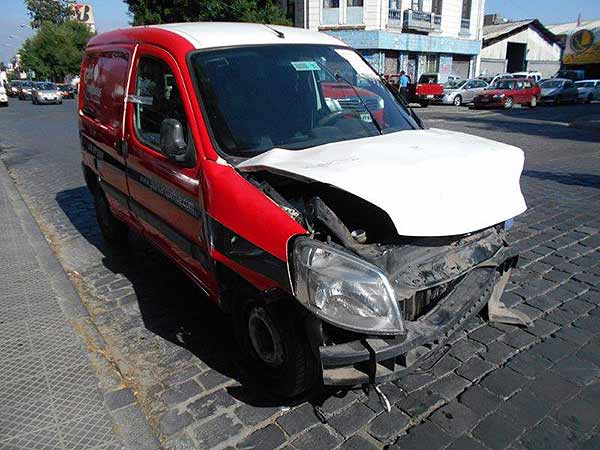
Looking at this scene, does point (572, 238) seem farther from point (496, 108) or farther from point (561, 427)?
point (496, 108)

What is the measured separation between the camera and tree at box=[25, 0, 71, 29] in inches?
3157

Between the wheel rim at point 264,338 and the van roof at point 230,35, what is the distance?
1924 mm

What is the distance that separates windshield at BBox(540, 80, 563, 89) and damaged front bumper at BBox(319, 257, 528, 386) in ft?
98.1

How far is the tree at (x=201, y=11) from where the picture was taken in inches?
959

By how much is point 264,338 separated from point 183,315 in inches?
53.0

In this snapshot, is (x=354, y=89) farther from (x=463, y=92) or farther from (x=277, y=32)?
(x=463, y=92)

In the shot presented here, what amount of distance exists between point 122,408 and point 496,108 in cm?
2661

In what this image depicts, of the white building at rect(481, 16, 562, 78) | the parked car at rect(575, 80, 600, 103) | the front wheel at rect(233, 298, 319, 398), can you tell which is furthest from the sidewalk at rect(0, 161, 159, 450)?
the white building at rect(481, 16, 562, 78)

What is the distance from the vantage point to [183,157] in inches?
120

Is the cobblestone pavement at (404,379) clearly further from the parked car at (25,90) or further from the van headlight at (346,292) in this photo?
the parked car at (25,90)

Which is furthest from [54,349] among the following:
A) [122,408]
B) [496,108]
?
[496,108]

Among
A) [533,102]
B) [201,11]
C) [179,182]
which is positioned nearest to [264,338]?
[179,182]

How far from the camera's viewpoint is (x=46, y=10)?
81125 mm

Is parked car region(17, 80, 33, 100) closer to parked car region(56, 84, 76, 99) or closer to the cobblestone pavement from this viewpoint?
parked car region(56, 84, 76, 99)
